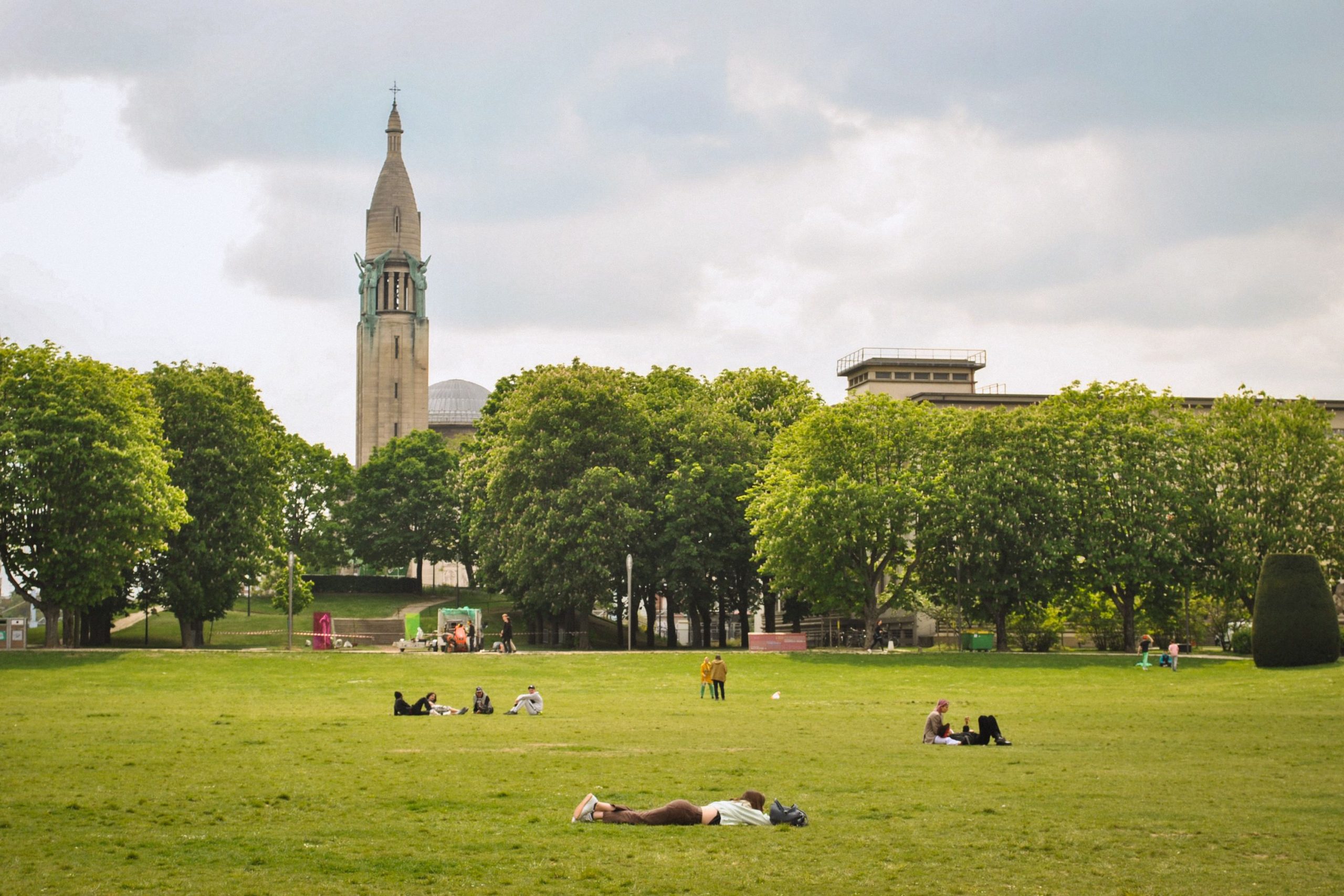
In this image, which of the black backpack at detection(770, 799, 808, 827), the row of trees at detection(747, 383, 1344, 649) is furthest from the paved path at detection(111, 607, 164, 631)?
the black backpack at detection(770, 799, 808, 827)

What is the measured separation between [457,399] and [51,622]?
397ft

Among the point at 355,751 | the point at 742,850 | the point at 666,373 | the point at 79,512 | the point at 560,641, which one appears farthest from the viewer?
→ the point at 666,373

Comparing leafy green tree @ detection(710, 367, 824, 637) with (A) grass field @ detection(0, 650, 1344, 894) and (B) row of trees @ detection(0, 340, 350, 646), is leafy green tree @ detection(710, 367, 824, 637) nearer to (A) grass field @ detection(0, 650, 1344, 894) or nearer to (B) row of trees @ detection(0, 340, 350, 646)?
(B) row of trees @ detection(0, 340, 350, 646)

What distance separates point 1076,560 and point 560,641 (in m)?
25.7

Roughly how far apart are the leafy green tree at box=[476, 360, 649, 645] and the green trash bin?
53.9ft

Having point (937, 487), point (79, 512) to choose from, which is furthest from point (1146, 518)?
point (79, 512)

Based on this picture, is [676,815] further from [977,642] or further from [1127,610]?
[1127,610]

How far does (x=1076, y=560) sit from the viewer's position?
6391 cm

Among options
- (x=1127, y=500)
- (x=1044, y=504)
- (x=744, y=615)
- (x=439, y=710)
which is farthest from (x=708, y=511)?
(x=439, y=710)

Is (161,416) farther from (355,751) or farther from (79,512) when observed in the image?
(355,751)

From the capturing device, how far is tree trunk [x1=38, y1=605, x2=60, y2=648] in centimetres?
5556

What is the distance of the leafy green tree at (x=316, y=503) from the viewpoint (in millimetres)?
105250

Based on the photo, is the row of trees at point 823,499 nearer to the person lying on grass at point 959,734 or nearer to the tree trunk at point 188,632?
the tree trunk at point 188,632

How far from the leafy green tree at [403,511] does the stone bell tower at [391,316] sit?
145 ft
